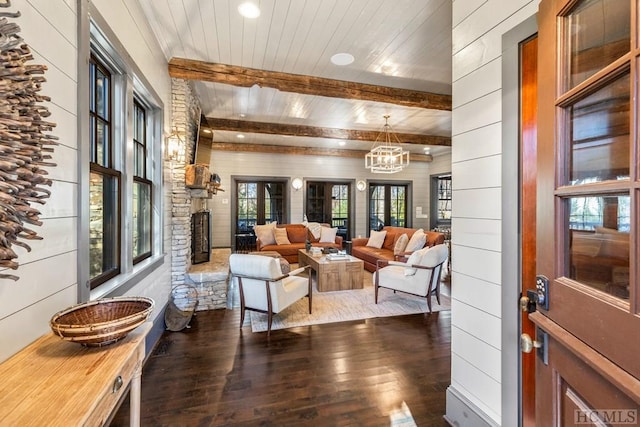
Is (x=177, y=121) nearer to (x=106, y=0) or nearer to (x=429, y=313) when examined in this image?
(x=106, y=0)

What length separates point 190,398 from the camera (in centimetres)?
210

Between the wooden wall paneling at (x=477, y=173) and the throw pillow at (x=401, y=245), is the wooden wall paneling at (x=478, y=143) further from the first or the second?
the throw pillow at (x=401, y=245)

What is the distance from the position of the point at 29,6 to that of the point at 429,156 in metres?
9.42

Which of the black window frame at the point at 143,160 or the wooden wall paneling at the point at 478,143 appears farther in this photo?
the black window frame at the point at 143,160

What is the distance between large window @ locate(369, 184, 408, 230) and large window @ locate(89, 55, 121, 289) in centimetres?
771

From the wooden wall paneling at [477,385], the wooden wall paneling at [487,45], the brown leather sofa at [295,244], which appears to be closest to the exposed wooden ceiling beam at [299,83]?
the wooden wall paneling at [487,45]

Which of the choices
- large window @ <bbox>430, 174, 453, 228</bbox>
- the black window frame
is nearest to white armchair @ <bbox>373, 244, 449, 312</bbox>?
the black window frame

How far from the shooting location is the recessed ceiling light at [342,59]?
3195mm

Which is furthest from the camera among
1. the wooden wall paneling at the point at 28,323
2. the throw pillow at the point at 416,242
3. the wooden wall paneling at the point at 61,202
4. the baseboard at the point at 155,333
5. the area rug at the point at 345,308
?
the throw pillow at the point at 416,242

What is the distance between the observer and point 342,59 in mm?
3289

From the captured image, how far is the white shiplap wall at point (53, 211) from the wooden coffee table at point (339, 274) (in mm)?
3532

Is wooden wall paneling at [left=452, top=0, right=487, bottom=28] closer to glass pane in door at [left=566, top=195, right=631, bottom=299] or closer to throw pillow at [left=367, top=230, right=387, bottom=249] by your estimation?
glass pane in door at [left=566, top=195, right=631, bottom=299]

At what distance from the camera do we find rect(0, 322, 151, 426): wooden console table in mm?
767

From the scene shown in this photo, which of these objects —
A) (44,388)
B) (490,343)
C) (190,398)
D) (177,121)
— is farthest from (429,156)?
(44,388)
